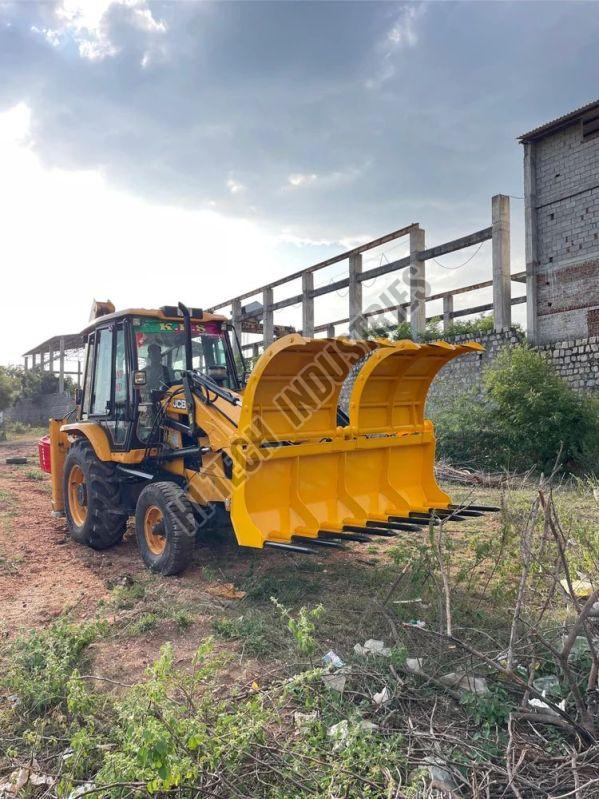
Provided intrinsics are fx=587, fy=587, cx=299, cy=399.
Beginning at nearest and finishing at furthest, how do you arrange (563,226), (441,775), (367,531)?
1. (441,775)
2. (367,531)
3. (563,226)

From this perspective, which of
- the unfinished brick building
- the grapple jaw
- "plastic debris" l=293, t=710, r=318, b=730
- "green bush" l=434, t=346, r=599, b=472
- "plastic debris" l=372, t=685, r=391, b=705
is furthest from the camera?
the unfinished brick building

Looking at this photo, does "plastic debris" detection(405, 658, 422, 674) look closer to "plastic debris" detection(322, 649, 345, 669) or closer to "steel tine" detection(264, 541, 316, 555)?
"plastic debris" detection(322, 649, 345, 669)

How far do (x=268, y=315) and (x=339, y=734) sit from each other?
18124 millimetres

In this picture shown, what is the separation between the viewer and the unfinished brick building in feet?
44.2

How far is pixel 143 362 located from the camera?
6.29 m

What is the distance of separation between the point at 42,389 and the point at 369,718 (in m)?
32.9

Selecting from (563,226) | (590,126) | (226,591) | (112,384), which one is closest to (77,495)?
(112,384)

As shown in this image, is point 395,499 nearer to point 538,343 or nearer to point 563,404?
point 563,404

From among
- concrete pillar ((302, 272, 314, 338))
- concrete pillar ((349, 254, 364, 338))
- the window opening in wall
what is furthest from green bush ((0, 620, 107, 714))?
concrete pillar ((302, 272, 314, 338))

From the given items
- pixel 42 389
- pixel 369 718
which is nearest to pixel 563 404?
pixel 369 718

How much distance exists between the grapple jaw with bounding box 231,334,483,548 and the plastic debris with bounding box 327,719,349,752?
1825 mm

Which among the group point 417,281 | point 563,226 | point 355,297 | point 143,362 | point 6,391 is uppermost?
point 563,226

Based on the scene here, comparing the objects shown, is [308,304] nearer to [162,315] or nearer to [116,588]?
[162,315]

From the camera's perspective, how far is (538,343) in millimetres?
13984
